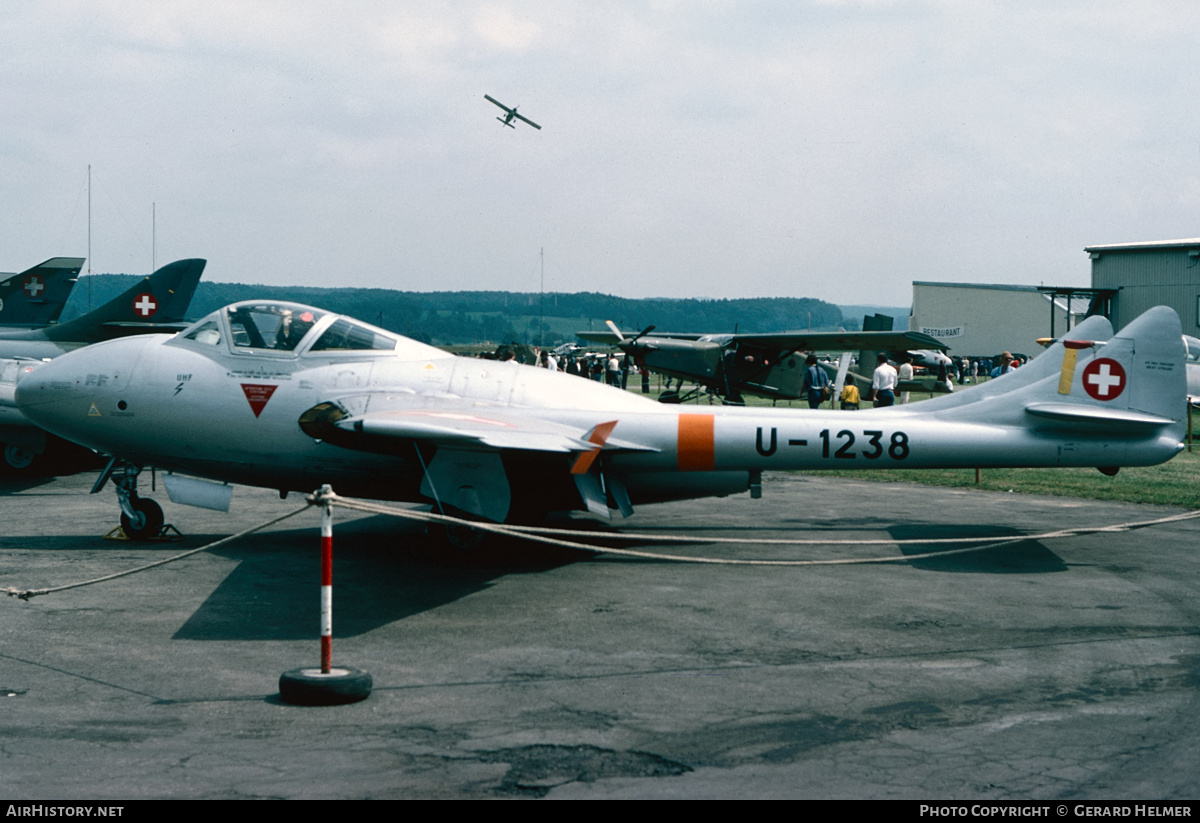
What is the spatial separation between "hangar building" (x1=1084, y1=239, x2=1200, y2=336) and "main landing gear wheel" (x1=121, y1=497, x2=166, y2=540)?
188ft

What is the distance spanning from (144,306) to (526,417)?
50.2 feet

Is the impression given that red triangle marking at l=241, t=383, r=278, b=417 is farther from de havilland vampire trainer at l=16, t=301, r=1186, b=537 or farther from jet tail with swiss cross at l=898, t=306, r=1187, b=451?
jet tail with swiss cross at l=898, t=306, r=1187, b=451

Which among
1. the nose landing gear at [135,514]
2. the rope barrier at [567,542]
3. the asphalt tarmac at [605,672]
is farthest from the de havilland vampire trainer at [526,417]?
the rope barrier at [567,542]

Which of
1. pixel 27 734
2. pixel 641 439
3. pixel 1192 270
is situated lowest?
pixel 27 734

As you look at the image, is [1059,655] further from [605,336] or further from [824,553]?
[605,336]

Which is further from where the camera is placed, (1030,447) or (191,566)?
(1030,447)

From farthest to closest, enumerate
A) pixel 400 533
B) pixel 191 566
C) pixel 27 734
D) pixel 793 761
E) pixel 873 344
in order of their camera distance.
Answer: pixel 873 344 → pixel 400 533 → pixel 191 566 → pixel 27 734 → pixel 793 761

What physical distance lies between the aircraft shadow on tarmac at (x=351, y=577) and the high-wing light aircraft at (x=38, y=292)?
1973 cm

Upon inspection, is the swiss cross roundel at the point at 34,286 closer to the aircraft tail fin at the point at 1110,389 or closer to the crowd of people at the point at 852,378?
the crowd of people at the point at 852,378

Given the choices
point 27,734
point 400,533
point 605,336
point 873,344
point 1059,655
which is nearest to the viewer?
point 27,734

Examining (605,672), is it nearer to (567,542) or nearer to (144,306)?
(567,542)

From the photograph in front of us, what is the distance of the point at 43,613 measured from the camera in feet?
25.8

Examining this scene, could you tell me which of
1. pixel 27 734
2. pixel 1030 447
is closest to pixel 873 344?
pixel 1030 447

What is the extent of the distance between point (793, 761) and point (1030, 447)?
273 inches
